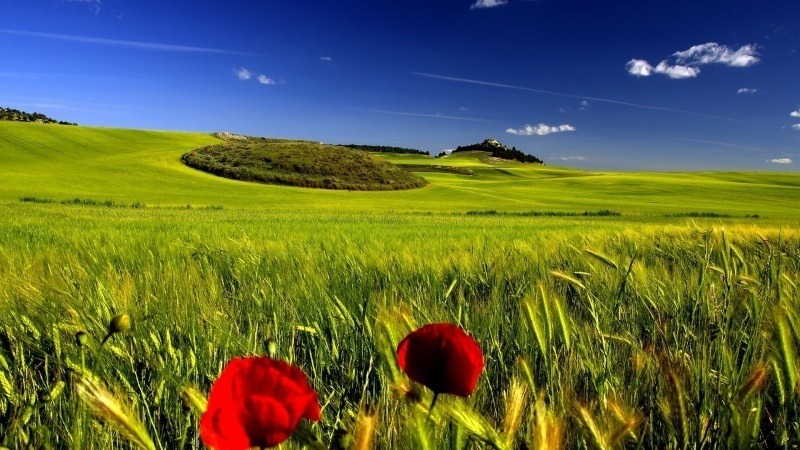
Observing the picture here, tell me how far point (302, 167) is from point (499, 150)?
69.0 m


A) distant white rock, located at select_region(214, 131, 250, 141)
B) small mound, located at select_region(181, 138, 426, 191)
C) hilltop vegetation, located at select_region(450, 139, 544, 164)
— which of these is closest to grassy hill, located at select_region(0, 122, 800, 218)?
small mound, located at select_region(181, 138, 426, 191)

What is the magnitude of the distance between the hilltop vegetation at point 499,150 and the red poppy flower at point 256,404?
336 feet

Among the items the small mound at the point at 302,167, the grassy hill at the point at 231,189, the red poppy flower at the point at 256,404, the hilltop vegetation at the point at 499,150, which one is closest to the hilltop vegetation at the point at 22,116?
the grassy hill at the point at 231,189

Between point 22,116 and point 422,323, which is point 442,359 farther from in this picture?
point 22,116

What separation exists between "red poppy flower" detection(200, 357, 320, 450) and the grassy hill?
24.5 meters

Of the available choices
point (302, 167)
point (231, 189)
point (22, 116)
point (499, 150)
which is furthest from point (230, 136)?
point (499, 150)

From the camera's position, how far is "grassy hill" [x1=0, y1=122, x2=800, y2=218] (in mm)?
29031

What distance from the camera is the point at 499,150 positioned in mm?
107562

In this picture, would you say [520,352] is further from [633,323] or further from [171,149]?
[171,149]

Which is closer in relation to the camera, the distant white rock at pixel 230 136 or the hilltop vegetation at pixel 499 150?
the distant white rock at pixel 230 136

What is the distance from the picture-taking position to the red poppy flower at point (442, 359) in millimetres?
513

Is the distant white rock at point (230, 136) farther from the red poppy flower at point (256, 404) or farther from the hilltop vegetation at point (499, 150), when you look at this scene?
the red poppy flower at point (256, 404)

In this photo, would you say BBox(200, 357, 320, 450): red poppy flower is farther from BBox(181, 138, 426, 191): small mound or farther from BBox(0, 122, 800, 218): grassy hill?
BBox(181, 138, 426, 191): small mound

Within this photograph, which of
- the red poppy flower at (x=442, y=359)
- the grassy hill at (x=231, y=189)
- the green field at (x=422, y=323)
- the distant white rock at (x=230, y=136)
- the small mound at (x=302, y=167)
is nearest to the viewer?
the red poppy flower at (x=442, y=359)
